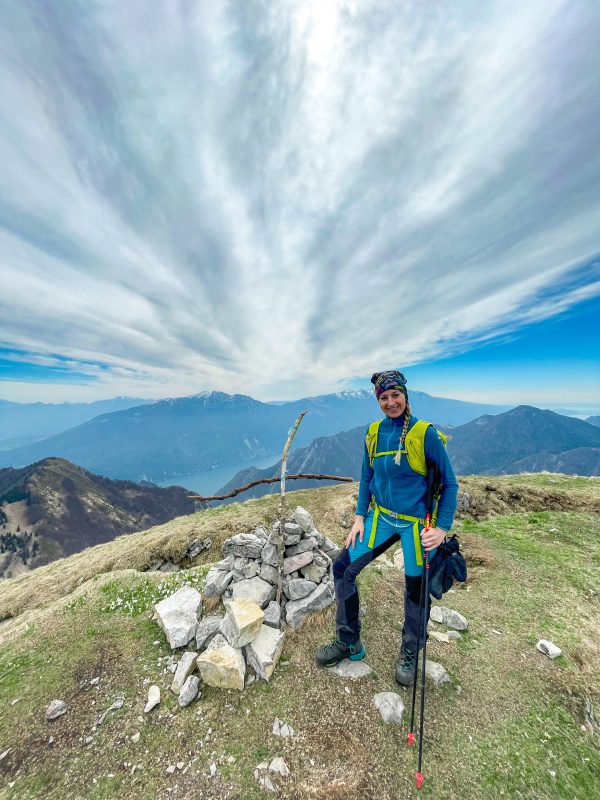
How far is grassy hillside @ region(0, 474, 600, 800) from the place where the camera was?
14.3 ft

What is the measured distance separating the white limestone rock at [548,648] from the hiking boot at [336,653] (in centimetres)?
372

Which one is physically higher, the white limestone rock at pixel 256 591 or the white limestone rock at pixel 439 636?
the white limestone rock at pixel 256 591

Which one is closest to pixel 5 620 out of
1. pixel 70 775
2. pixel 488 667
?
pixel 70 775

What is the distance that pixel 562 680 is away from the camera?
220 inches

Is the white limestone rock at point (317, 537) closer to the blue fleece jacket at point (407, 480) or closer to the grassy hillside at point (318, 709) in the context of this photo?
the grassy hillside at point (318, 709)

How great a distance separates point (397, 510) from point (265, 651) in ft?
13.1

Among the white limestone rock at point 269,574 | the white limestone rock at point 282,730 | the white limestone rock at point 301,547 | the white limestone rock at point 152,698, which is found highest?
the white limestone rock at point 301,547

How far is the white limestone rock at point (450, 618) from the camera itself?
7059mm

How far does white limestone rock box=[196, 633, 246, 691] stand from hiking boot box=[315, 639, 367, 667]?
1.52 meters

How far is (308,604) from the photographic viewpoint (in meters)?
7.34

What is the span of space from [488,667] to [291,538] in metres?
4.82

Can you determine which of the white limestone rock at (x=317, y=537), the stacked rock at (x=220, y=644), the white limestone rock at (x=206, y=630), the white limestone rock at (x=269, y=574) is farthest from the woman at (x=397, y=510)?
the white limestone rock at (x=317, y=537)

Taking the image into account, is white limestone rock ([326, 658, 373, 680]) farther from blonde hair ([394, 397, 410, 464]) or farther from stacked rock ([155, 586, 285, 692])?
blonde hair ([394, 397, 410, 464])

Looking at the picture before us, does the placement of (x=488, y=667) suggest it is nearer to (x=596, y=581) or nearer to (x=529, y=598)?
(x=529, y=598)
